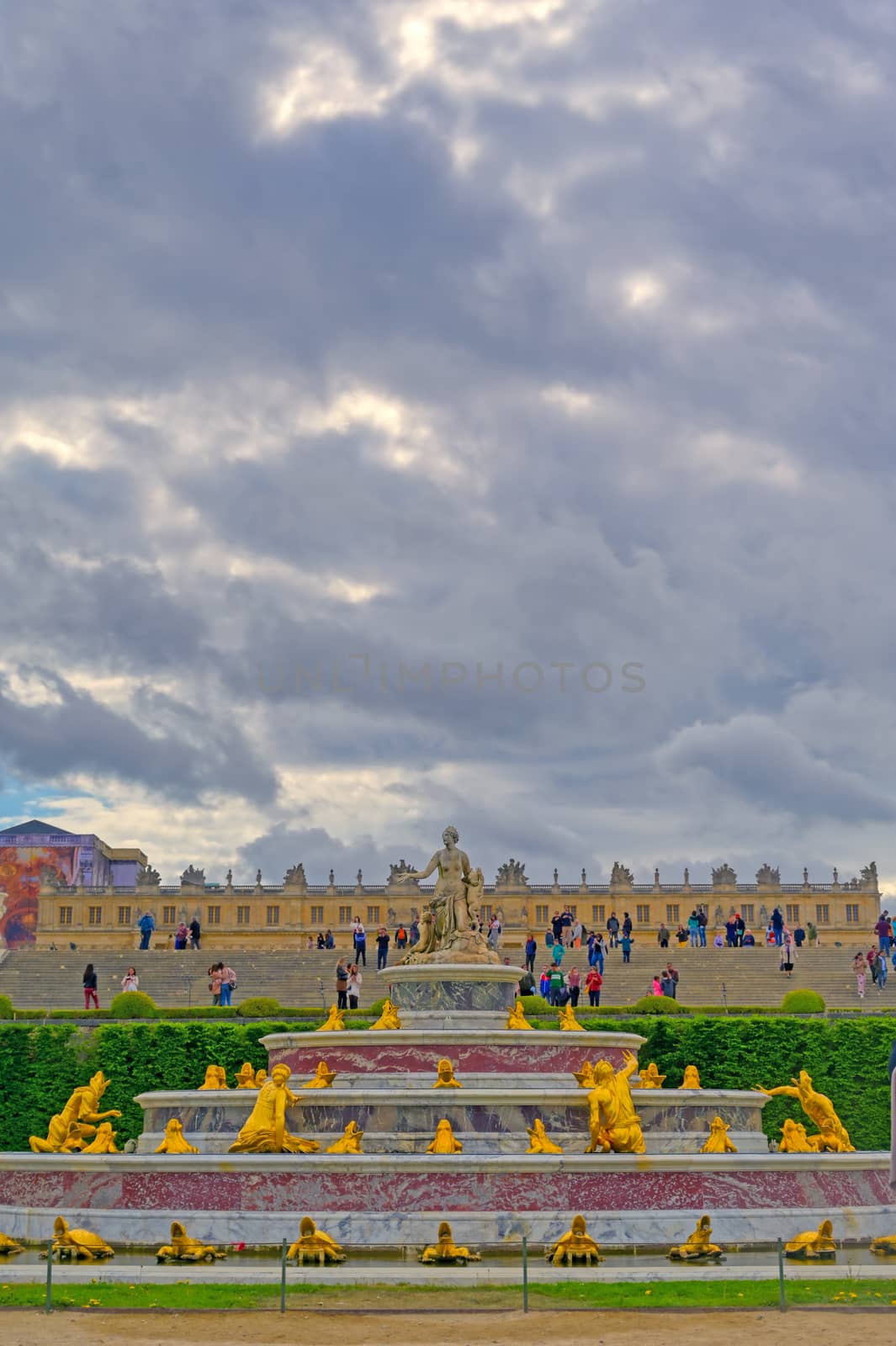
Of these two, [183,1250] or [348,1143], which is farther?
[348,1143]

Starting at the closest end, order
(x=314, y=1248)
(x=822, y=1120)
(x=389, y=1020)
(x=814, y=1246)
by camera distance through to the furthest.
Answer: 1. (x=314, y=1248)
2. (x=814, y=1246)
3. (x=822, y=1120)
4. (x=389, y=1020)

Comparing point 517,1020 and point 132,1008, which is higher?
point 132,1008

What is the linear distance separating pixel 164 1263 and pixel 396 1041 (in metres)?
6.07

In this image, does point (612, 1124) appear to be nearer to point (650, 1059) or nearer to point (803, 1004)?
point (650, 1059)

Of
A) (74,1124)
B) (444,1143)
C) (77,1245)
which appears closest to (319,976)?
(74,1124)

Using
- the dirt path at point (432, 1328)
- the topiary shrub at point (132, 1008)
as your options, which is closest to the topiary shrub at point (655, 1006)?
the topiary shrub at point (132, 1008)

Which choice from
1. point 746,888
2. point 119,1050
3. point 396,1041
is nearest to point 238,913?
point 746,888

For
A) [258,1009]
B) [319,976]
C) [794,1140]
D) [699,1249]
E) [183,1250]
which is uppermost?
[319,976]

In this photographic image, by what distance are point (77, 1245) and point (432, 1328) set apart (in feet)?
17.3

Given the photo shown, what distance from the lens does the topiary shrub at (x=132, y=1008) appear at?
112 ft

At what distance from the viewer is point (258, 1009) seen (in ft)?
111

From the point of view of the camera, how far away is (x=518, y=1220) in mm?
17219

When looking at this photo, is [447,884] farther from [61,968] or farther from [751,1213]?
[61,968]

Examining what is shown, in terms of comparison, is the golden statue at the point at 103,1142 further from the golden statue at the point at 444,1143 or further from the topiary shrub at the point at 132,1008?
the topiary shrub at the point at 132,1008
